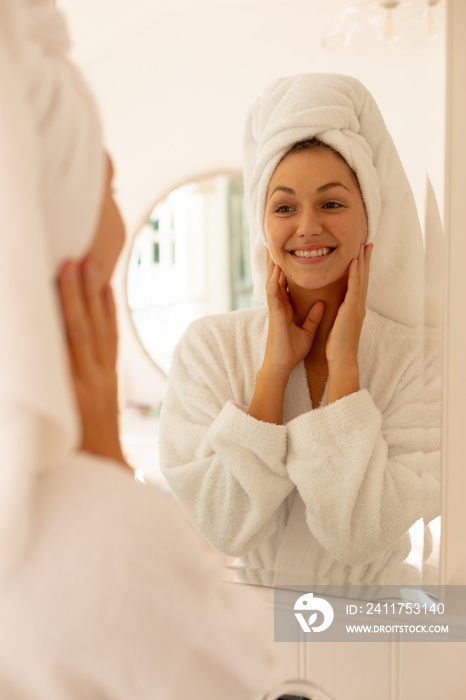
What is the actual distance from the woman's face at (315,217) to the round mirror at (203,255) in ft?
0.17

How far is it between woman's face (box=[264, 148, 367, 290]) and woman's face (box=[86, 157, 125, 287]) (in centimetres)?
25

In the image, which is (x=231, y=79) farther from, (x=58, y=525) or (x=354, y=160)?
(x=58, y=525)

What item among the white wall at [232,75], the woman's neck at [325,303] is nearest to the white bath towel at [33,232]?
the white wall at [232,75]

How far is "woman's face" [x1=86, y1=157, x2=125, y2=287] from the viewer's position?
0.51 meters

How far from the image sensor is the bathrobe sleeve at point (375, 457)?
748 millimetres

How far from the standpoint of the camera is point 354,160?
0.74 meters

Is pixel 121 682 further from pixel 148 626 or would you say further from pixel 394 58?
pixel 394 58

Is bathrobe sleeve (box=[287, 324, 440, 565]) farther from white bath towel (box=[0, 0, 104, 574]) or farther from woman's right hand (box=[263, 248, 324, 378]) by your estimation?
A: white bath towel (box=[0, 0, 104, 574])

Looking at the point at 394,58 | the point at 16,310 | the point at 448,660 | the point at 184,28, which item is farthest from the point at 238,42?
the point at 448,660

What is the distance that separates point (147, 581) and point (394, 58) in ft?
2.23

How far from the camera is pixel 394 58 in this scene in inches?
30.5

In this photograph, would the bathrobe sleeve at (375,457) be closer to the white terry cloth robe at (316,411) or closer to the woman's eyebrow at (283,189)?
the white terry cloth robe at (316,411)
